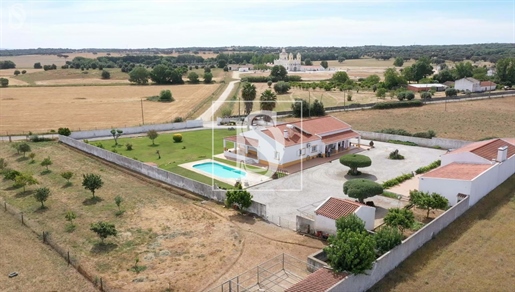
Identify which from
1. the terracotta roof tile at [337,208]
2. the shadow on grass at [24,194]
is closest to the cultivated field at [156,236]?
the shadow on grass at [24,194]

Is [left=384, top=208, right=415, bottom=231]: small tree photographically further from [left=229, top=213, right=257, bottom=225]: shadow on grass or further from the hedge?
the hedge

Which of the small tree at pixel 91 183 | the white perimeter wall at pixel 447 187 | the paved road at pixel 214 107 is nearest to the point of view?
the white perimeter wall at pixel 447 187

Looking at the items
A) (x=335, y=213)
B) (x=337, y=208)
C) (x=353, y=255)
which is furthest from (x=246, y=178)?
(x=353, y=255)

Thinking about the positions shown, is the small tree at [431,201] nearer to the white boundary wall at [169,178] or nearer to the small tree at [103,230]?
the white boundary wall at [169,178]

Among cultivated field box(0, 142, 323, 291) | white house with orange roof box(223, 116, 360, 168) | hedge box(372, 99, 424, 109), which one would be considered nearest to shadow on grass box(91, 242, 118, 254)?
cultivated field box(0, 142, 323, 291)

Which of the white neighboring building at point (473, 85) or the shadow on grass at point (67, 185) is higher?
the white neighboring building at point (473, 85)

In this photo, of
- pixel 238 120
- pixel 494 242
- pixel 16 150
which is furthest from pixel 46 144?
pixel 494 242
